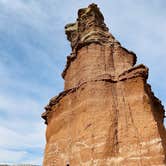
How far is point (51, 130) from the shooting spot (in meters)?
19.8

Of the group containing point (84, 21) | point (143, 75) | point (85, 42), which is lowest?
point (143, 75)

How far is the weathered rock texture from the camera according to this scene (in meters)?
14.7

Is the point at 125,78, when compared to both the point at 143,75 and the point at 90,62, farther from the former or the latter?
the point at 90,62

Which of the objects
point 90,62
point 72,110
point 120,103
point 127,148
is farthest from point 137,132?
point 90,62

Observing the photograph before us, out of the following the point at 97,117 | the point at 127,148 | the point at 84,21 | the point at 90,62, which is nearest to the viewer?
the point at 127,148

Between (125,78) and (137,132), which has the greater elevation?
(125,78)

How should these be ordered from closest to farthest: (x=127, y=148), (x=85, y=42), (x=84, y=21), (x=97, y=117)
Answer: (x=127, y=148) → (x=97, y=117) → (x=85, y=42) → (x=84, y=21)

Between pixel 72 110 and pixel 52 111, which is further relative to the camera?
pixel 52 111

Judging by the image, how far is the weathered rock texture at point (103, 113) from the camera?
14.7 metres

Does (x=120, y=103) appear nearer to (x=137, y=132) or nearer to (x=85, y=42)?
(x=137, y=132)

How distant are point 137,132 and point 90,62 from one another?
6.31 meters

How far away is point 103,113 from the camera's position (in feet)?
52.8

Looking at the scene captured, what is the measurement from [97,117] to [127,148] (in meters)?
2.50

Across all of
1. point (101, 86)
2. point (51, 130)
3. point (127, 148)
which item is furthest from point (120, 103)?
point (51, 130)
